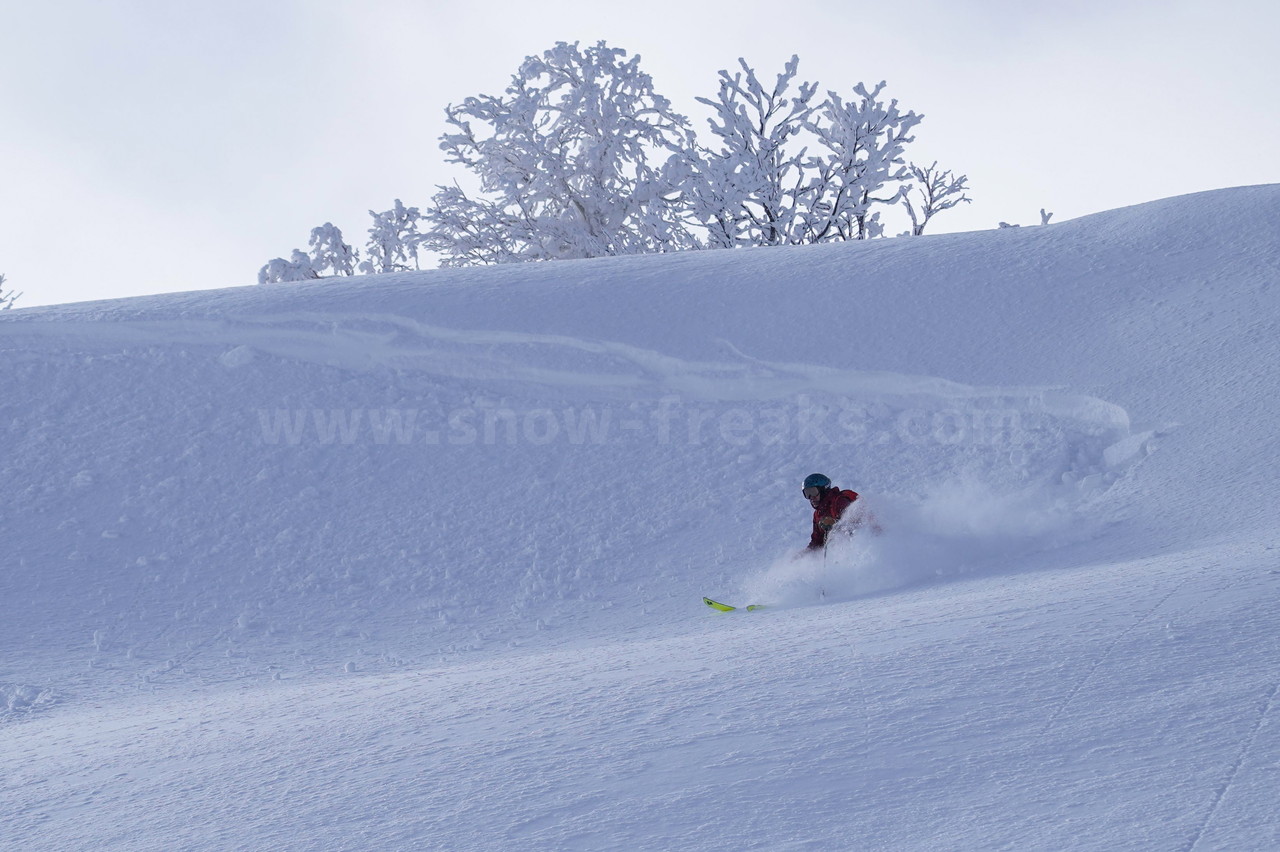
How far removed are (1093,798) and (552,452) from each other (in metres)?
7.14

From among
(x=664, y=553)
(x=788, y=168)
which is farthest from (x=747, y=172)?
(x=664, y=553)

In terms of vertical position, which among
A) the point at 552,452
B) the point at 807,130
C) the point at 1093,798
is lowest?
the point at 1093,798

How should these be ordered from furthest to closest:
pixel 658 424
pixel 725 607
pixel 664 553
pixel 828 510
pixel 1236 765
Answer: pixel 658 424 → pixel 664 553 → pixel 828 510 → pixel 725 607 → pixel 1236 765

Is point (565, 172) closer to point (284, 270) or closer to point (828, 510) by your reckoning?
point (284, 270)

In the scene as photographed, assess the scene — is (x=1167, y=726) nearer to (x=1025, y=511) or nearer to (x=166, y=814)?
(x=166, y=814)

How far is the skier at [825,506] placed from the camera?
22.8 ft

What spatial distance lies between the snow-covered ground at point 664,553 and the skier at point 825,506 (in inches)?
6.3

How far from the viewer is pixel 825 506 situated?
7.00 meters

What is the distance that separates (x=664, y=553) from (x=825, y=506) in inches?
57.8

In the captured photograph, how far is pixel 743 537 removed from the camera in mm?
8203

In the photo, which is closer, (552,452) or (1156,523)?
(1156,523)

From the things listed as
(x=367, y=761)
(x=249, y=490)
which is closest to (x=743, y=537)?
(x=249, y=490)

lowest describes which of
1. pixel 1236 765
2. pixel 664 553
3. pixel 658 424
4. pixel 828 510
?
pixel 1236 765

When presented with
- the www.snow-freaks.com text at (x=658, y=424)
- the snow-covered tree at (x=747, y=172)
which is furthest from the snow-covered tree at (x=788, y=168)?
the www.snow-freaks.com text at (x=658, y=424)
